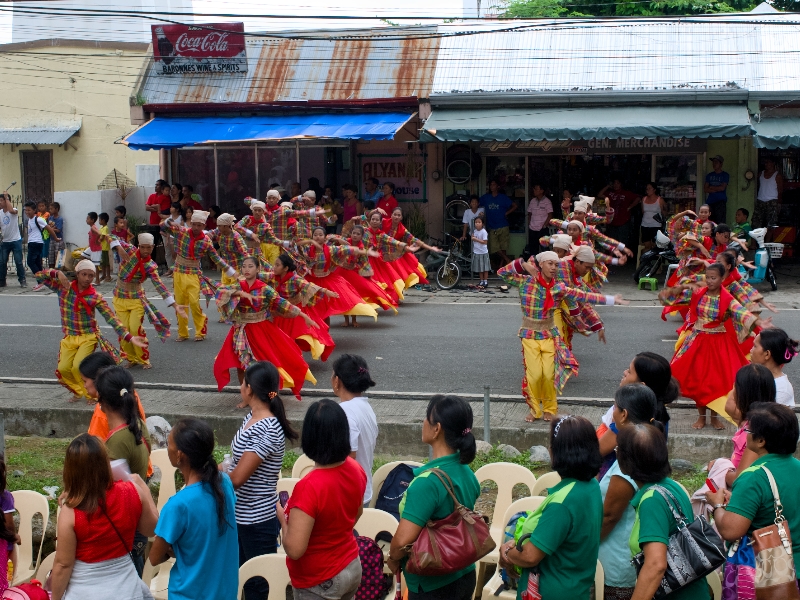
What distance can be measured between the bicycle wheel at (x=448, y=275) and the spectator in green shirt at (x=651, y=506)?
13742mm

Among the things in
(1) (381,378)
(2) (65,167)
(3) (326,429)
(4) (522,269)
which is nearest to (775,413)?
(3) (326,429)

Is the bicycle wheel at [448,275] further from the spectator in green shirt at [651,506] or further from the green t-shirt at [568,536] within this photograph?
the green t-shirt at [568,536]

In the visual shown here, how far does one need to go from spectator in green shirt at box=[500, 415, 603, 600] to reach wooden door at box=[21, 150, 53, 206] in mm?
26265

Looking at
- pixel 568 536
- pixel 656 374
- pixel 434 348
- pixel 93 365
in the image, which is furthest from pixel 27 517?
pixel 434 348

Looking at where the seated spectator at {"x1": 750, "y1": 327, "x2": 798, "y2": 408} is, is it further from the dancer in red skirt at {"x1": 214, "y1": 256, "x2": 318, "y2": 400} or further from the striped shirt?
the dancer in red skirt at {"x1": 214, "y1": 256, "x2": 318, "y2": 400}

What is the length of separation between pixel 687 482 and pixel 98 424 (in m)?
4.52

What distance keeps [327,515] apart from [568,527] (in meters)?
1.07

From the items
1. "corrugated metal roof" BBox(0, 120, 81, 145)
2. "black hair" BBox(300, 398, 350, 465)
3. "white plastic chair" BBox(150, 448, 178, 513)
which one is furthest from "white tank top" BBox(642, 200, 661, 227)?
"corrugated metal roof" BBox(0, 120, 81, 145)

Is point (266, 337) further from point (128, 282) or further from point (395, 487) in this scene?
point (395, 487)

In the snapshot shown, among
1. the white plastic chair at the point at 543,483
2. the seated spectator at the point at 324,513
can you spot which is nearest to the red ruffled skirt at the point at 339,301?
the white plastic chair at the point at 543,483

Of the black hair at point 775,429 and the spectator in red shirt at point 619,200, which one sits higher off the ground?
the black hair at point 775,429

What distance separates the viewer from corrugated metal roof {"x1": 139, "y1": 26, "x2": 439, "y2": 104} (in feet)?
65.6

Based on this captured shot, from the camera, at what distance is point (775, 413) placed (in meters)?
4.43

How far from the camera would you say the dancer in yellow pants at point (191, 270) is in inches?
515
